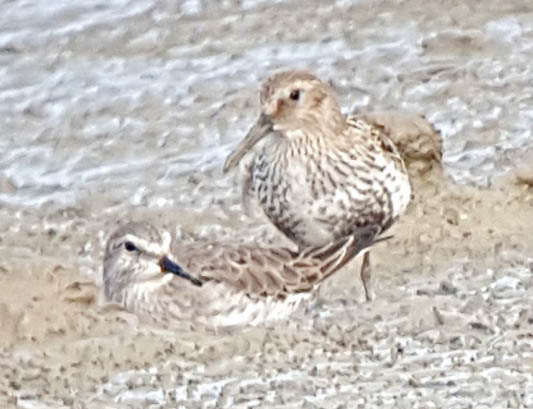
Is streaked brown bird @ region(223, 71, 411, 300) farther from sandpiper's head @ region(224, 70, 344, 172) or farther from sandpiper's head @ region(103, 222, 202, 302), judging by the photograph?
sandpiper's head @ region(103, 222, 202, 302)

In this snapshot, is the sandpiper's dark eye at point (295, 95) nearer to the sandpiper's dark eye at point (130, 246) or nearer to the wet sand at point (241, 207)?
the wet sand at point (241, 207)

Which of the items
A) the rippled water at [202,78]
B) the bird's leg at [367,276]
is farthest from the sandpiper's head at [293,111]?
the rippled water at [202,78]

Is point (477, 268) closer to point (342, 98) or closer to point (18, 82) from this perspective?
point (342, 98)

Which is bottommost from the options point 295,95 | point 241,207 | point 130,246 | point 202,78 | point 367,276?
point 202,78

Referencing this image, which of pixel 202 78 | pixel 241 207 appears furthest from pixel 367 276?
pixel 202 78

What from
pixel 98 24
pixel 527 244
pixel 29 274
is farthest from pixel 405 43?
pixel 29 274

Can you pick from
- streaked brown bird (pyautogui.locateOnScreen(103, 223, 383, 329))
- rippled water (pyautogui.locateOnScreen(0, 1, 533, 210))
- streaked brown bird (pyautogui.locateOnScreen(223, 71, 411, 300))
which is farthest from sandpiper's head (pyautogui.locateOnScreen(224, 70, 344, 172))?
rippled water (pyautogui.locateOnScreen(0, 1, 533, 210))

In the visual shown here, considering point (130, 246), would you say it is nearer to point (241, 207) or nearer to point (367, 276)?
point (367, 276)
